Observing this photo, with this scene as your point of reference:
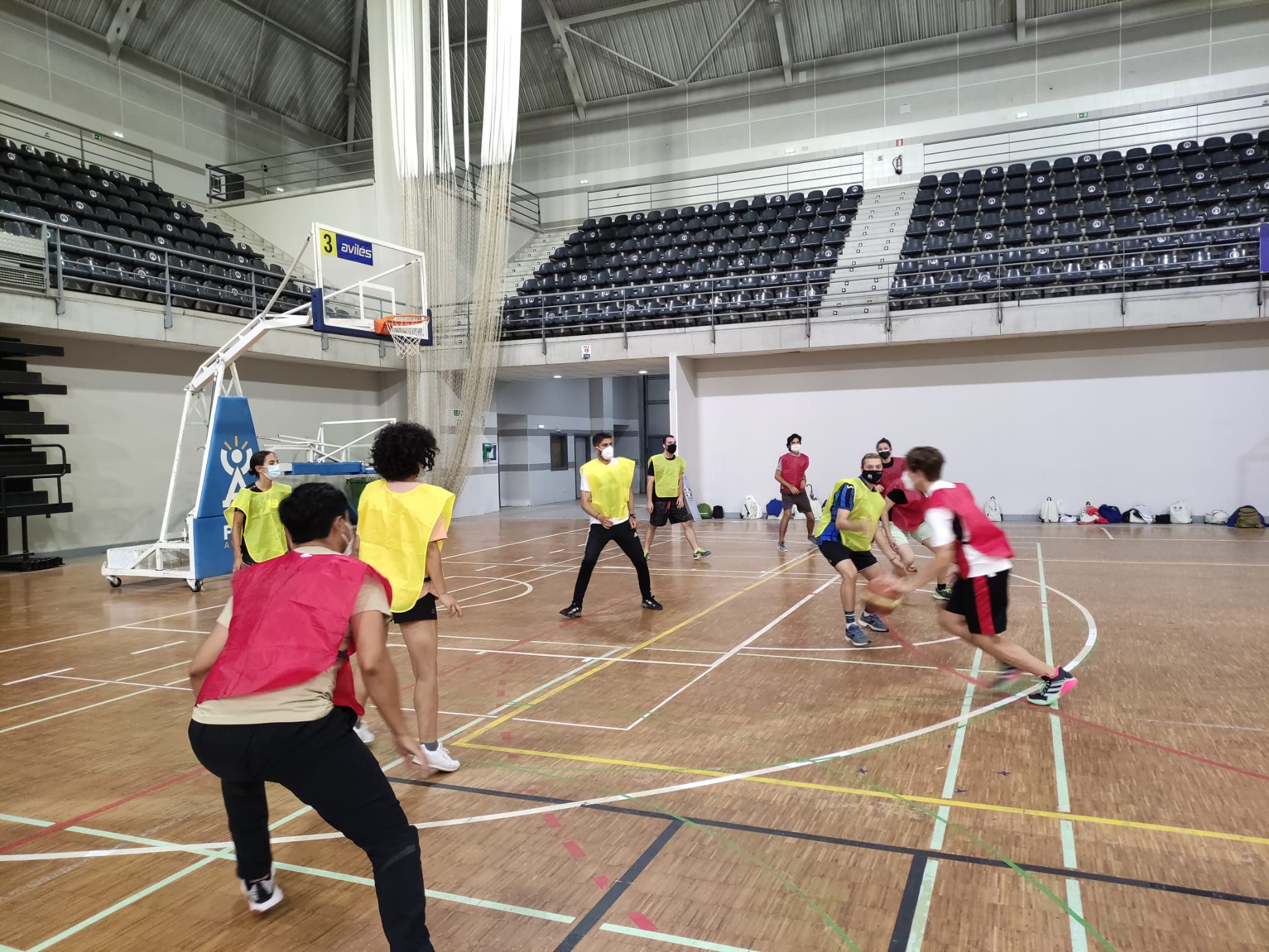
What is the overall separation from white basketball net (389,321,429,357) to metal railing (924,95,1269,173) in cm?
1415

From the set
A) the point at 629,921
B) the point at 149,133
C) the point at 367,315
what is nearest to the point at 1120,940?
the point at 629,921

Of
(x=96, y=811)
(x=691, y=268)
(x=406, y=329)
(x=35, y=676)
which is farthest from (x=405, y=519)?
(x=691, y=268)

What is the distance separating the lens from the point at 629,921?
2.72 metres

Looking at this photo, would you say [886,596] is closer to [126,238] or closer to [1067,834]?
[1067,834]

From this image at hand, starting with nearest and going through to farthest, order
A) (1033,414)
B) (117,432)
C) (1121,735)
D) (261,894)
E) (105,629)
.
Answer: (261,894)
(1121,735)
(105,629)
(117,432)
(1033,414)

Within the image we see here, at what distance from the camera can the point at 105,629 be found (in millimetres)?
7875

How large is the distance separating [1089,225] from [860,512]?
13.8 m

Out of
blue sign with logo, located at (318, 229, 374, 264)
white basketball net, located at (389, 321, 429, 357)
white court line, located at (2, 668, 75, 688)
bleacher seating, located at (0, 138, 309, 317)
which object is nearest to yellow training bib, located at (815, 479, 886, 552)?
white court line, located at (2, 668, 75, 688)

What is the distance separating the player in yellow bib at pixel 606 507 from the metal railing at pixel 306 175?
14.9m

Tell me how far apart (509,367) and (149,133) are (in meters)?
10.4

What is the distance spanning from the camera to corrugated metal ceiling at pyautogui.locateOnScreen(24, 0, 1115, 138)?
64.6 feet

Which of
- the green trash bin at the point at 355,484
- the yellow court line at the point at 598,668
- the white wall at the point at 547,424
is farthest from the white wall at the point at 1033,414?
the yellow court line at the point at 598,668

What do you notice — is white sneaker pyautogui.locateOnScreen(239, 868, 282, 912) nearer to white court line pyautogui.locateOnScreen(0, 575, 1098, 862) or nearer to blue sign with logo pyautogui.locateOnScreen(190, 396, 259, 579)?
white court line pyautogui.locateOnScreen(0, 575, 1098, 862)

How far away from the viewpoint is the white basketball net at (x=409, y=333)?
43.0 ft
